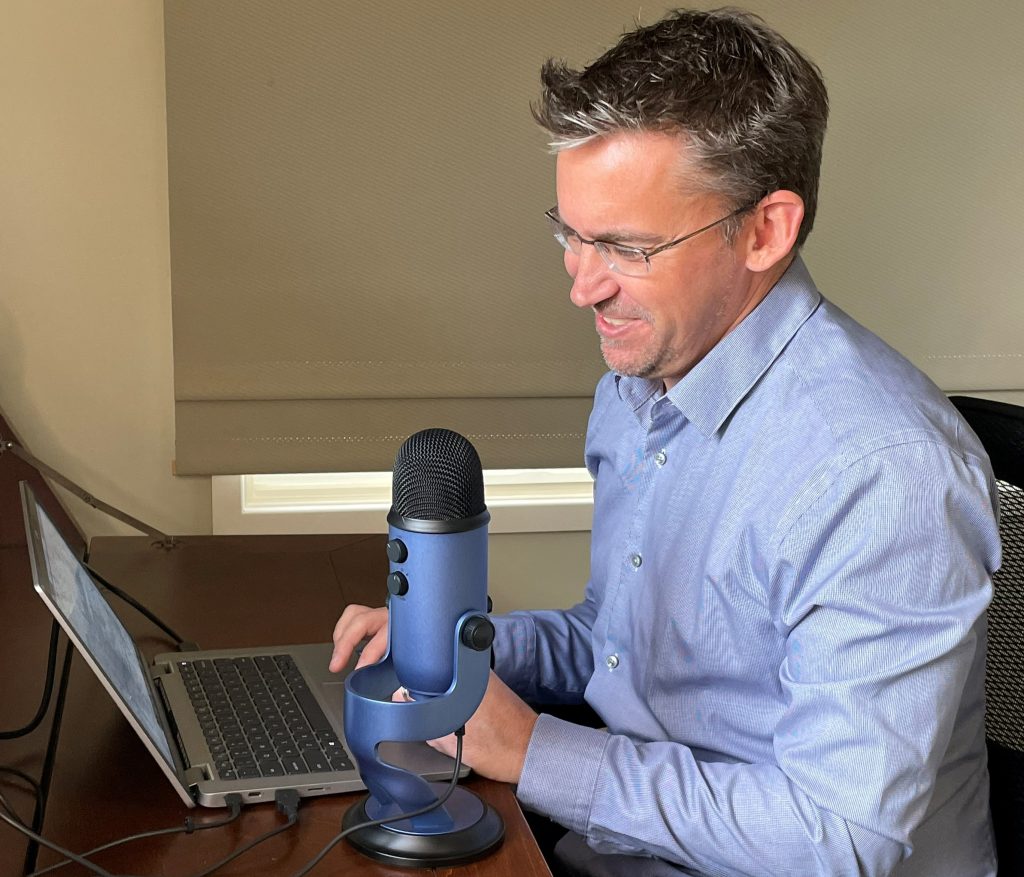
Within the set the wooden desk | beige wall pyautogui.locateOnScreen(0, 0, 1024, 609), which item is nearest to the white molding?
beige wall pyautogui.locateOnScreen(0, 0, 1024, 609)

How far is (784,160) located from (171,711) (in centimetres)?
77

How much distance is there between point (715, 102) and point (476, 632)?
53 centimetres

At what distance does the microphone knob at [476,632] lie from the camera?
2.89ft

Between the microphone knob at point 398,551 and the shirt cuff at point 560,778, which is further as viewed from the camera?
the shirt cuff at point 560,778

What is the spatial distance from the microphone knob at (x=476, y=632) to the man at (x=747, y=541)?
0.49ft

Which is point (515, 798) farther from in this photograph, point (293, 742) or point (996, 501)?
point (996, 501)

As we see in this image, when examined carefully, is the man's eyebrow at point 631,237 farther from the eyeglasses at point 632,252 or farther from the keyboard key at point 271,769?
the keyboard key at point 271,769

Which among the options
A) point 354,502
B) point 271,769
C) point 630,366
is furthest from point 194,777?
point 354,502

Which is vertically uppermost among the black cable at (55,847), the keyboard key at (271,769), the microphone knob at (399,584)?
the microphone knob at (399,584)

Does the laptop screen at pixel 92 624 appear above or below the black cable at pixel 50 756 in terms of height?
above

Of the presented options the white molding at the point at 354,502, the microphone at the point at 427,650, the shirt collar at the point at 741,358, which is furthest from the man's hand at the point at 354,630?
the white molding at the point at 354,502

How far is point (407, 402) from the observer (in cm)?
204

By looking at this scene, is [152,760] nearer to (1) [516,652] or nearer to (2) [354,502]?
(1) [516,652]

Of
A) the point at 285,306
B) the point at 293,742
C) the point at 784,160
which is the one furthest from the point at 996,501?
the point at 285,306
